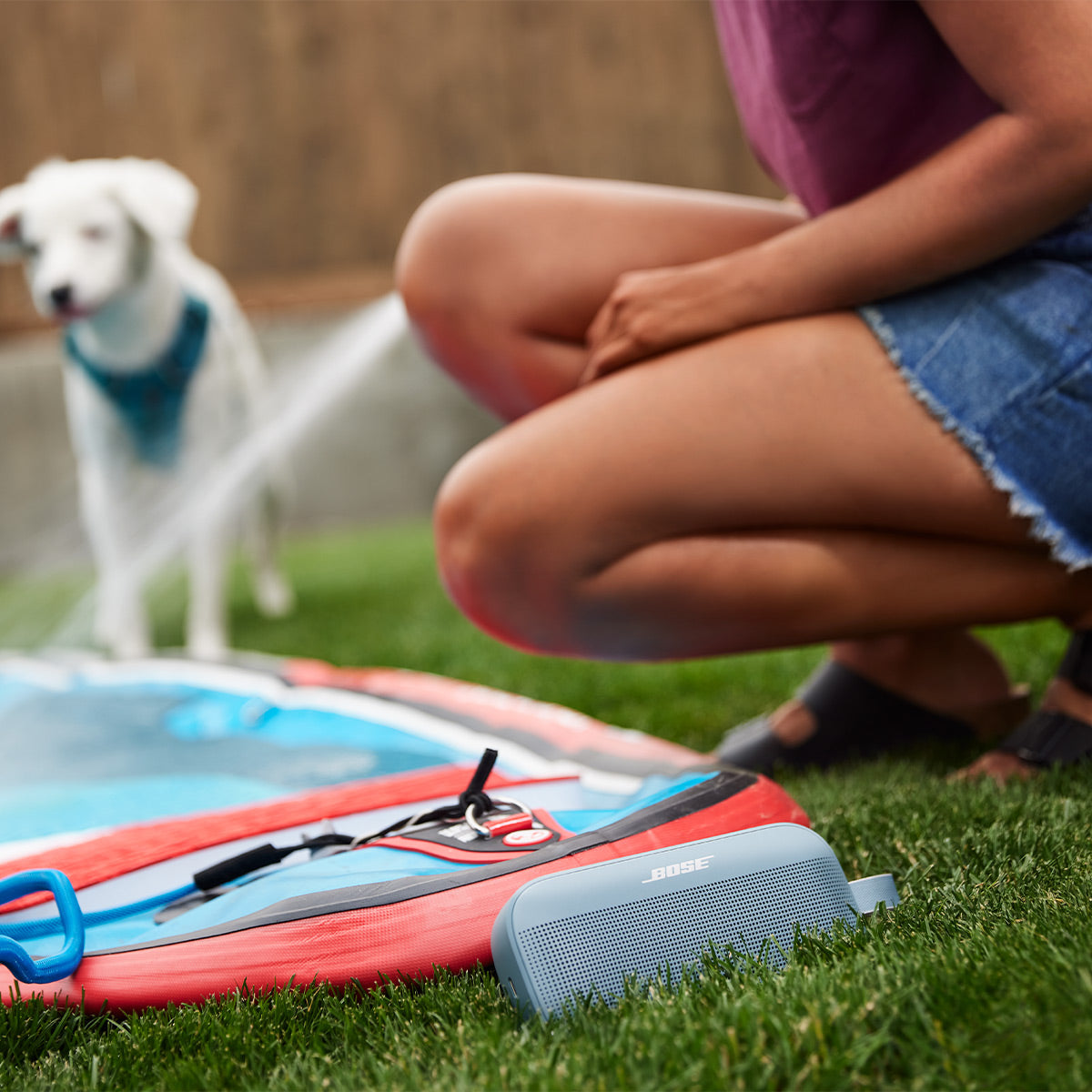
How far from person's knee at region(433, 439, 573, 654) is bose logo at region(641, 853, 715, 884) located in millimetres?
439

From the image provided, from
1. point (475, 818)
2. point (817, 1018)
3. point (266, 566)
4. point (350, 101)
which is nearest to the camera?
point (817, 1018)

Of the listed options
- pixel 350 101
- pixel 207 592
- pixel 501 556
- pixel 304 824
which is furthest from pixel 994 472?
pixel 350 101

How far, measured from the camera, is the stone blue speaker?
60 centimetres

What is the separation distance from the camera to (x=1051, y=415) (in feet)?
3.06

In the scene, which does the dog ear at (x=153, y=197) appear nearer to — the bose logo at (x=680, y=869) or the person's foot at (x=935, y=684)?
the person's foot at (x=935, y=684)

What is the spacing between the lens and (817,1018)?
1.71ft

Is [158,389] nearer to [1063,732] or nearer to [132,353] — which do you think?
[132,353]

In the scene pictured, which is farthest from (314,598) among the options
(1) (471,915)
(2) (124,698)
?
(1) (471,915)

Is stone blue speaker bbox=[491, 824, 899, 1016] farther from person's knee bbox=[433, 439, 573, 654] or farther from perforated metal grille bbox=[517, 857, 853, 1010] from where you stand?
person's knee bbox=[433, 439, 573, 654]

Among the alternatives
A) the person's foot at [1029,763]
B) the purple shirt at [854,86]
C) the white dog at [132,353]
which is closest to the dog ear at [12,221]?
the white dog at [132,353]

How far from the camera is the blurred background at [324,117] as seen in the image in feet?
19.4

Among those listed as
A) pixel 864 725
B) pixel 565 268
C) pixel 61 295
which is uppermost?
pixel 565 268

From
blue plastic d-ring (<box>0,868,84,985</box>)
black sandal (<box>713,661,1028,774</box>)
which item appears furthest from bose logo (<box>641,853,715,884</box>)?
black sandal (<box>713,661,1028,774</box>)

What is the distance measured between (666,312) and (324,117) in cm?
553
